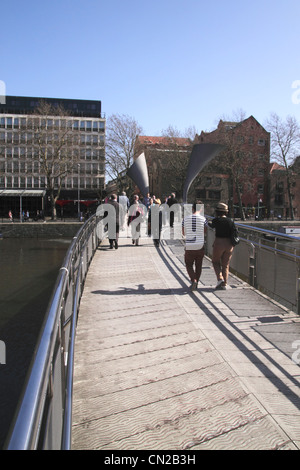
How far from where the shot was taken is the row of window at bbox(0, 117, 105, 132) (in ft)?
185

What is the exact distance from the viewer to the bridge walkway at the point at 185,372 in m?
3.16

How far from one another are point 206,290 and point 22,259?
1934cm

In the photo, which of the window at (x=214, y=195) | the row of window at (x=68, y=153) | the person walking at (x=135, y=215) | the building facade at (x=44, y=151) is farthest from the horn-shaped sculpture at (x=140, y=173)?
the window at (x=214, y=195)

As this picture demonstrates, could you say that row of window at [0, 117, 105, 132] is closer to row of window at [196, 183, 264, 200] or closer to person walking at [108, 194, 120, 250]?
row of window at [196, 183, 264, 200]

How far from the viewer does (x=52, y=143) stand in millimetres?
56812

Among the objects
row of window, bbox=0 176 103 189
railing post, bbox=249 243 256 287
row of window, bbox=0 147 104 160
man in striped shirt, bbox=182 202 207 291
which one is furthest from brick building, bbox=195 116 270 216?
man in striped shirt, bbox=182 202 207 291

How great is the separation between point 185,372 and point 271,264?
4.03m

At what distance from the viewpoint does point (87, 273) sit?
980 cm

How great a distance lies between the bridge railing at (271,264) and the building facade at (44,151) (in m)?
49.6

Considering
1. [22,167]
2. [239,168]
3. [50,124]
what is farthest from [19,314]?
[50,124]

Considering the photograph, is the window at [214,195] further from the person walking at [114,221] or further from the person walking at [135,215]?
the person walking at [114,221]

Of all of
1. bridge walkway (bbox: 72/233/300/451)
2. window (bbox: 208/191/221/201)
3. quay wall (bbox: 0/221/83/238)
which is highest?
window (bbox: 208/191/221/201)
